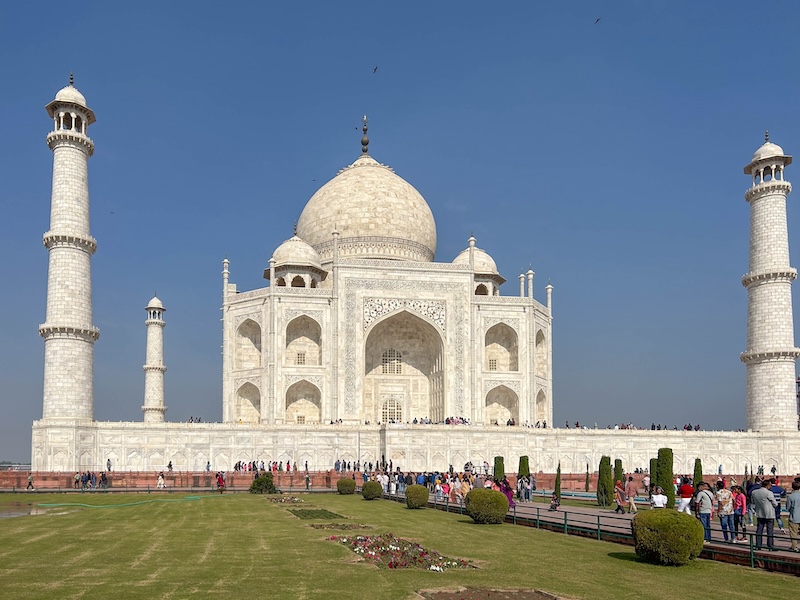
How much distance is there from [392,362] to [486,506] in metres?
27.7

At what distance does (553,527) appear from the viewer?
18.0 meters

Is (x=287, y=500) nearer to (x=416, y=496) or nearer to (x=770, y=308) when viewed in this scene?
(x=416, y=496)

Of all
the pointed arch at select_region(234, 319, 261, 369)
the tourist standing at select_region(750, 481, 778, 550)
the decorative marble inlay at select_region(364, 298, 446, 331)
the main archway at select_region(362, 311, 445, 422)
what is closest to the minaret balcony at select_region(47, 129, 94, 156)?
the pointed arch at select_region(234, 319, 261, 369)

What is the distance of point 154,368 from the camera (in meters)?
48.2

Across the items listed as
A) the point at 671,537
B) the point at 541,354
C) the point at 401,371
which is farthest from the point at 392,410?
the point at 671,537

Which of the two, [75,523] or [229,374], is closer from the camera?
[75,523]

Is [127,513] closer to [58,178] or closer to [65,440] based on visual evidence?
[65,440]

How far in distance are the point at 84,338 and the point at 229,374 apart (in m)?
10.2

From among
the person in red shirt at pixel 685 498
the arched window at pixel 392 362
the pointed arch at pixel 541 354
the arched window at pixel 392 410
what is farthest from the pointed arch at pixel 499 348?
the person in red shirt at pixel 685 498

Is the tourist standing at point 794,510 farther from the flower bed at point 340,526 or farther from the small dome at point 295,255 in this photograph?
the small dome at point 295,255

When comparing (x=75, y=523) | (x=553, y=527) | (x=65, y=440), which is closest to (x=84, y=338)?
(x=65, y=440)

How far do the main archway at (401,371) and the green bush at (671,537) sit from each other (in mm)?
31646

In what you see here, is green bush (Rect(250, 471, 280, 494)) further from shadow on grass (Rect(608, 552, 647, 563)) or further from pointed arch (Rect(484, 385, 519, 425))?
pointed arch (Rect(484, 385, 519, 425))

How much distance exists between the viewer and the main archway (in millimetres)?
45281
